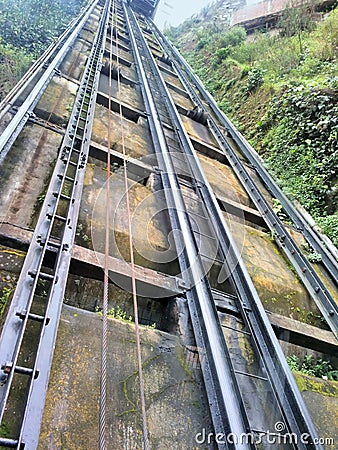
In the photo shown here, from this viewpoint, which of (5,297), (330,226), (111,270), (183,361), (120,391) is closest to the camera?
(120,391)

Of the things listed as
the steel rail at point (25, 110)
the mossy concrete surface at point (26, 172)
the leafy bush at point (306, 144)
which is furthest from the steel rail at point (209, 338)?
the leafy bush at point (306, 144)

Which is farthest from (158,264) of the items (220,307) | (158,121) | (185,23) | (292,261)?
(185,23)

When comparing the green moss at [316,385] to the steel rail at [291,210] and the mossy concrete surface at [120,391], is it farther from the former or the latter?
the steel rail at [291,210]

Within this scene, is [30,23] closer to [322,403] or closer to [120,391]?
[120,391]

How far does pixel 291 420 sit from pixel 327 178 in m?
3.59

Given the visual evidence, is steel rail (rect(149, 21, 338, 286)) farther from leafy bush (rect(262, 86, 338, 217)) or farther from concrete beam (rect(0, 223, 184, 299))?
concrete beam (rect(0, 223, 184, 299))

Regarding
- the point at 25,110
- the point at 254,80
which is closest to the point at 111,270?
the point at 25,110

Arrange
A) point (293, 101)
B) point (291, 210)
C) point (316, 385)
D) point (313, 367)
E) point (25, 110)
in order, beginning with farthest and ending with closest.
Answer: point (293, 101) → point (291, 210) → point (25, 110) → point (313, 367) → point (316, 385)

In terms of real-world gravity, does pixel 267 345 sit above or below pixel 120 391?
above

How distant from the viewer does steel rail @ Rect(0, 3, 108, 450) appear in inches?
49.2

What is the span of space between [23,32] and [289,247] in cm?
738

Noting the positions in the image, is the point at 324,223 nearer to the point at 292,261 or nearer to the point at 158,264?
the point at 292,261

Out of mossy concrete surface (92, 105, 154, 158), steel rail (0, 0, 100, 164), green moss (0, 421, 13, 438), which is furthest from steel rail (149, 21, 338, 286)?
steel rail (0, 0, 100, 164)

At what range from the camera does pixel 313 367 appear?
7.70 feet
